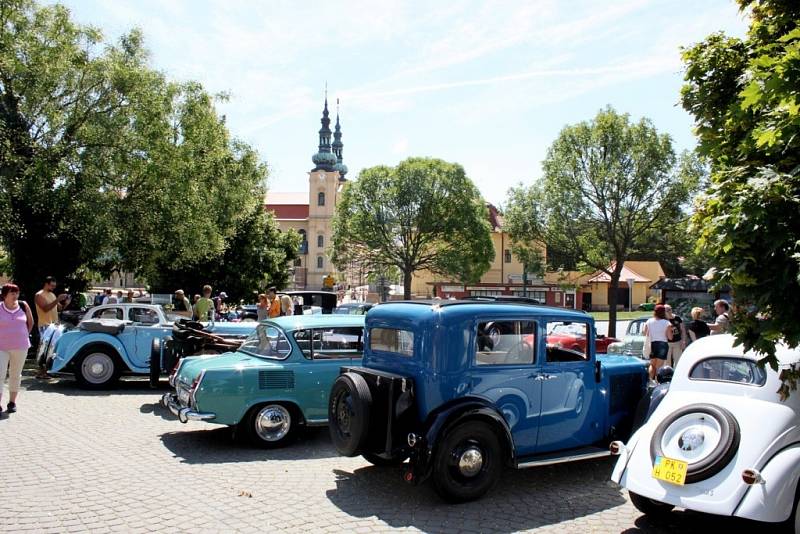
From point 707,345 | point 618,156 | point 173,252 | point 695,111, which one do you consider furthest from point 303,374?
point 618,156

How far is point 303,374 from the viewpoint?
805 cm

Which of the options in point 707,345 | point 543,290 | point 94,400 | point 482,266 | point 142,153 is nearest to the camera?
point 707,345

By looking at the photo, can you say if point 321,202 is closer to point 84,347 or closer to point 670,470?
point 84,347

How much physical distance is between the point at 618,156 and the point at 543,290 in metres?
32.9

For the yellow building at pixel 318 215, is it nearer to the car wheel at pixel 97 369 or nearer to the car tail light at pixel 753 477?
the car wheel at pixel 97 369

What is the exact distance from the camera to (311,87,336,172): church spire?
103625 millimetres

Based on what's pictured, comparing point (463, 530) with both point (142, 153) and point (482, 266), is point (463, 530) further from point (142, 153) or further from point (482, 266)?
point (482, 266)

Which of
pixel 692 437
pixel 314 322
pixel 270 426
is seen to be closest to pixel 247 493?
pixel 270 426

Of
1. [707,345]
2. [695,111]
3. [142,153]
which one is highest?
[142,153]

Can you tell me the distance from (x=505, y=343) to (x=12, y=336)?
22.6ft

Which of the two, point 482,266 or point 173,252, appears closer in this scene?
point 173,252

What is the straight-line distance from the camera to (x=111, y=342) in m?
12.1

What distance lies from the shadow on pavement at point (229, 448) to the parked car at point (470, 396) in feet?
4.45

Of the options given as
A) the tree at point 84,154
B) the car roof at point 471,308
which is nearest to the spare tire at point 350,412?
the car roof at point 471,308
